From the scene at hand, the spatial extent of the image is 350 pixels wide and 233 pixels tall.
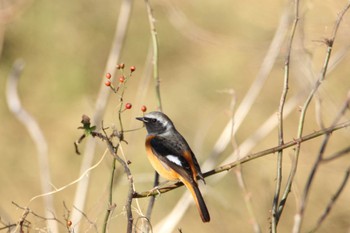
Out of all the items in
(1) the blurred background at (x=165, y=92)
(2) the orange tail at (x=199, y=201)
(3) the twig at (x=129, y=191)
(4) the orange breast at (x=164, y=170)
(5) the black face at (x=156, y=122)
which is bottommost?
(3) the twig at (x=129, y=191)

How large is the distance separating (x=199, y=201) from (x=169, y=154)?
2.08 ft

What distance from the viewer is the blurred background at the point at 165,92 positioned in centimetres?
974


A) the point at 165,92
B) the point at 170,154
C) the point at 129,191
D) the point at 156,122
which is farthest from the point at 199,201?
the point at 165,92

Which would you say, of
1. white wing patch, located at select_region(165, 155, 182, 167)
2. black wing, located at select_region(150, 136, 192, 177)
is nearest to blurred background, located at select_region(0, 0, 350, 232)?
black wing, located at select_region(150, 136, 192, 177)

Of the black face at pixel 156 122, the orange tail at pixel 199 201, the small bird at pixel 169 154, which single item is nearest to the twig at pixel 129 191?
the orange tail at pixel 199 201

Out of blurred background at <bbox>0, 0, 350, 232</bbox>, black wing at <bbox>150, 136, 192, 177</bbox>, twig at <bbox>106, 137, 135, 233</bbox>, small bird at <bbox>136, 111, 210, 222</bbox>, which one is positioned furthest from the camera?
blurred background at <bbox>0, 0, 350, 232</bbox>

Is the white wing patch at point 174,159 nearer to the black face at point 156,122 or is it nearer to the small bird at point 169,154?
the small bird at point 169,154

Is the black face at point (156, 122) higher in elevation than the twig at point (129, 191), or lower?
higher

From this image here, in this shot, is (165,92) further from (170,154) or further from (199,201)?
(199,201)

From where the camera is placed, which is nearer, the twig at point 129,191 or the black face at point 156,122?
the twig at point 129,191

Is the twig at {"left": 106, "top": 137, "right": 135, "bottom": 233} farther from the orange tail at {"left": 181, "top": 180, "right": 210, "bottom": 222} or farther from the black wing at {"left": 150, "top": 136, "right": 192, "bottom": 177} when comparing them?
the black wing at {"left": 150, "top": 136, "right": 192, "bottom": 177}

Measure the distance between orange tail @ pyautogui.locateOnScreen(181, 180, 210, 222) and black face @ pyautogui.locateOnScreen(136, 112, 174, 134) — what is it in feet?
2.10

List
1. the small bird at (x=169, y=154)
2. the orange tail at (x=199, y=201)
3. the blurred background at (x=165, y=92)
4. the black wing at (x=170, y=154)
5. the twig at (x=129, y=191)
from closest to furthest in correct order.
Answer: the twig at (x=129, y=191) < the orange tail at (x=199, y=201) < the small bird at (x=169, y=154) < the black wing at (x=170, y=154) < the blurred background at (x=165, y=92)

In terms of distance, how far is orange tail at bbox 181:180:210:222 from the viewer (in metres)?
4.68
